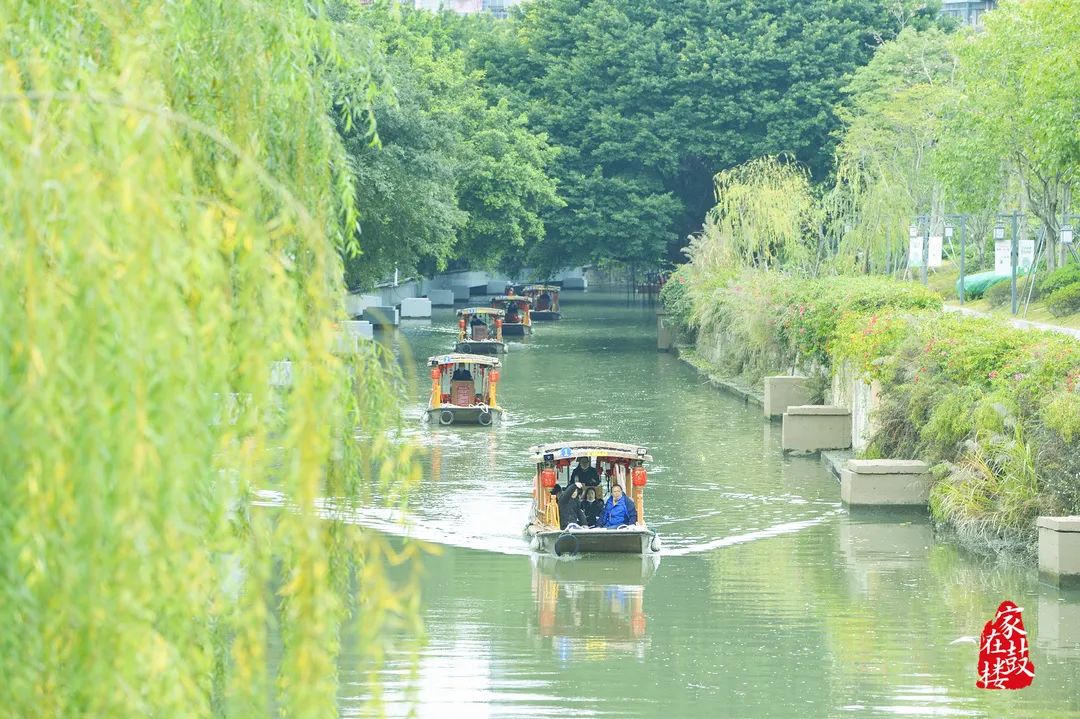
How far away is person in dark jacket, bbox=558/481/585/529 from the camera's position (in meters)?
22.0

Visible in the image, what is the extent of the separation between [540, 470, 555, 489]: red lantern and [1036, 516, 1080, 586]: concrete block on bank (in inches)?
247

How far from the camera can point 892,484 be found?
24594mm

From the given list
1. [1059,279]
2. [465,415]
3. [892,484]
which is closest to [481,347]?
[465,415]

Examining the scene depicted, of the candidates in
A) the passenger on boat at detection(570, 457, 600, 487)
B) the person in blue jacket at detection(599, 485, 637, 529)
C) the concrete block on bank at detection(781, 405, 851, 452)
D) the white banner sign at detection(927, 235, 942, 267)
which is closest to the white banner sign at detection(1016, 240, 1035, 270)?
the white banner sign at detection(927, 235, 942, 267)

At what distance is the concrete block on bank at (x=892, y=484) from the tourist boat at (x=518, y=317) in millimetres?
36892

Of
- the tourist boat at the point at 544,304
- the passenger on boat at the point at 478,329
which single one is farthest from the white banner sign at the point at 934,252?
the tourist boat at the point at 544,304

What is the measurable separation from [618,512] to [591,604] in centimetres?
295

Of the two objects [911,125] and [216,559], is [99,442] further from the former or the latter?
[911,125]

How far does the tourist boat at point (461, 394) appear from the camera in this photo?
35156mm

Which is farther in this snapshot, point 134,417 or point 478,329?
point 478,329

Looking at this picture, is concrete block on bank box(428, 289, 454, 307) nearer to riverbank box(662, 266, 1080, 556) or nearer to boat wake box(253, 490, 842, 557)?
riverbank box(662, 266, 1080, 556)

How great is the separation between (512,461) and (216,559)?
22336mm

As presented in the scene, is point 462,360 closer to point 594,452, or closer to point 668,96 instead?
point 594,452

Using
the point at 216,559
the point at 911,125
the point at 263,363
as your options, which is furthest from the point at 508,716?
the point at 911,125
